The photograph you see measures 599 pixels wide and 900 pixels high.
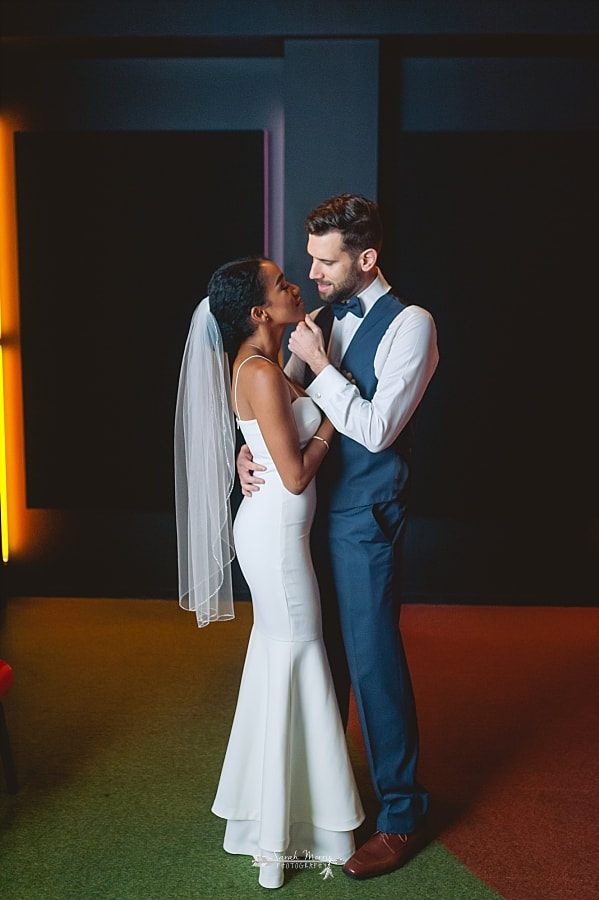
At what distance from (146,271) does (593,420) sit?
2.55m

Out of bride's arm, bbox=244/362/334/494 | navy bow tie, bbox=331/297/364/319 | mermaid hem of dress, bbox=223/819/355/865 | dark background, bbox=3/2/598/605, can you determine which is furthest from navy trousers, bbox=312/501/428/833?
dark background, bbox=3/2/598/605

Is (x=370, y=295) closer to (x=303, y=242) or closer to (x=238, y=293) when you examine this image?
(x=238, y=293)

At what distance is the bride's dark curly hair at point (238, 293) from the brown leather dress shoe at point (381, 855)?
1532 millimetres

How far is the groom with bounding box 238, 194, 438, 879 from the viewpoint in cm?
262

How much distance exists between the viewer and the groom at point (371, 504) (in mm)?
2625

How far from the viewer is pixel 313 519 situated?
276cm

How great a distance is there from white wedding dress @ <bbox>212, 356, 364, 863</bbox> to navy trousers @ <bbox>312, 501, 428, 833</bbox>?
10 centimetres

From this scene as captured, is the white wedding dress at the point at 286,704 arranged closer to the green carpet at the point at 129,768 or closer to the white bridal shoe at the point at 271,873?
the white bridal shoe at the point at 271,873

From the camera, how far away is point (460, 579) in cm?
517

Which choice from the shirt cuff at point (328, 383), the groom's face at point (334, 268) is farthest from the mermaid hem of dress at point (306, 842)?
the groom's face at point (334, 268)

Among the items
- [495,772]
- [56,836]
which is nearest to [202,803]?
[56,836]

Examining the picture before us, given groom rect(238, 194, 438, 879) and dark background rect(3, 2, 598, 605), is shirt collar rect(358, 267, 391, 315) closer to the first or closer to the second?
groom rect(238, 194, 438, 879)

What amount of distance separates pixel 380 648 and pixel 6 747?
4.37 feet

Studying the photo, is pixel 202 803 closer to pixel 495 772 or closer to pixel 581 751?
pixel 495 772
